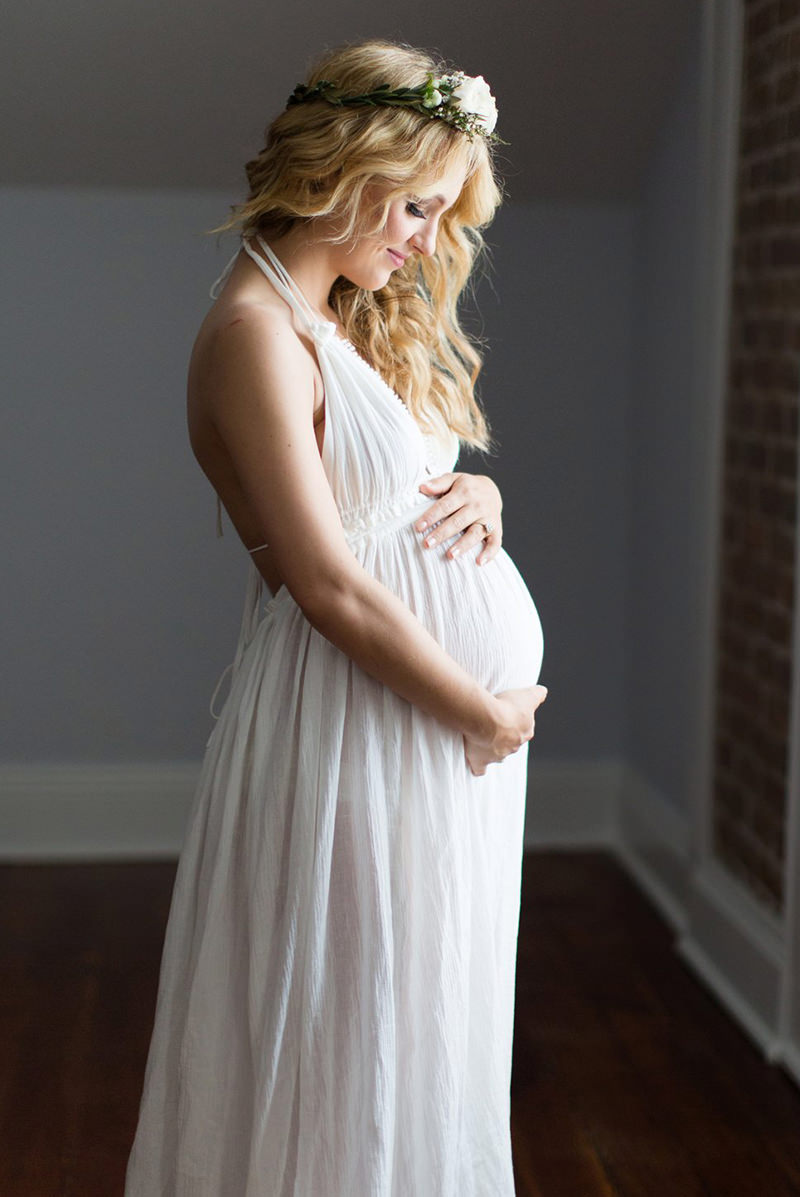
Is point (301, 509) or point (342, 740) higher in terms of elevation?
point (301, 509)

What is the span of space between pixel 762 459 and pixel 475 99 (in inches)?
58.0

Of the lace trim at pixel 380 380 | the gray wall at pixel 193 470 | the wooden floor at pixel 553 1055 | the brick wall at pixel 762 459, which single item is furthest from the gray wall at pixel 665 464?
the lace trim at pixel 380 380

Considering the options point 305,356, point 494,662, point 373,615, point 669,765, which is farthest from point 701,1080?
point 305,356

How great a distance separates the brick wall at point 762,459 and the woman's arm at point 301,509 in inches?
55.5

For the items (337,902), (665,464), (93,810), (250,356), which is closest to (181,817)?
(93,810)

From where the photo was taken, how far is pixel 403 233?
1.52m

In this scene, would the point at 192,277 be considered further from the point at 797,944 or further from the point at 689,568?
the point at 797,944

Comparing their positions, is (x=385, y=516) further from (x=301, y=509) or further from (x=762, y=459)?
(x=762, y=459)

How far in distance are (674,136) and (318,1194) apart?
9.07ft

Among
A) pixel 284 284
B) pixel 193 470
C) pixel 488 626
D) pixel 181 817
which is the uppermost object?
pixel 284 284

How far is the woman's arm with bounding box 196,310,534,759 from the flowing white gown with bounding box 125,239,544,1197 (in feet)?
0.21

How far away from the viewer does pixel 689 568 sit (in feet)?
10.9

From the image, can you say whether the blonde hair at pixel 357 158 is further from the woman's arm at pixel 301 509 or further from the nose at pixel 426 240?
the woman's arm at pixel 301 509

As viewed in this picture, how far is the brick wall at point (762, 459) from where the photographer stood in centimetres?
263
